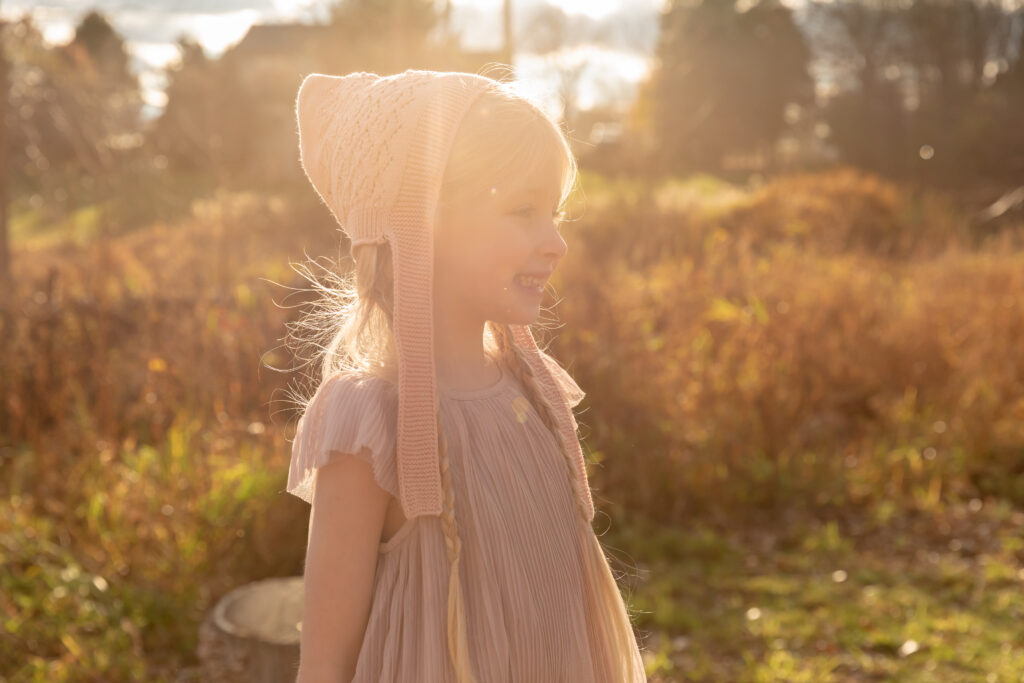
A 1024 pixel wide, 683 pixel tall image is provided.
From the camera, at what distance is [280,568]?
4359 mm

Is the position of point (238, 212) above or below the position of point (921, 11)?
below

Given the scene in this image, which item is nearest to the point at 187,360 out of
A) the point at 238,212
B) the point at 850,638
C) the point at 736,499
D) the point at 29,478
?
the point at 29,478

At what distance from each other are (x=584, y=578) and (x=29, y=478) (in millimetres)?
4152

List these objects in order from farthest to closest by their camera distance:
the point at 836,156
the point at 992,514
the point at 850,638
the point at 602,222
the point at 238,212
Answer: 1. the point at 836,156
2. the point at 238,212
3. the point at 602,222
4. the point at 992,514
5. the point at 850,638

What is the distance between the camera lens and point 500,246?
169 centimetres

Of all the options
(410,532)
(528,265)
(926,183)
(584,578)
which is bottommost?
(926,183)

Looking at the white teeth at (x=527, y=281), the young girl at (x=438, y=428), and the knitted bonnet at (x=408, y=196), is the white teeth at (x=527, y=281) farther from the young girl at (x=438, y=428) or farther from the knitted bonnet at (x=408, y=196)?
the knitted bonnet at (x=408, y=196)

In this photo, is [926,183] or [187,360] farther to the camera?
[926,183]

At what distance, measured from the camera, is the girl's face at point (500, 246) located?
169cm

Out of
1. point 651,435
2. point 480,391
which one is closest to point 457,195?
point 480,391

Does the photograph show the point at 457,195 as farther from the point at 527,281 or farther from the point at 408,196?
the point at 527,281

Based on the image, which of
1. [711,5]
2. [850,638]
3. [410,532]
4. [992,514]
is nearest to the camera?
[410,532]

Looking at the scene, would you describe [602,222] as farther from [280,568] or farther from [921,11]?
[921,11]

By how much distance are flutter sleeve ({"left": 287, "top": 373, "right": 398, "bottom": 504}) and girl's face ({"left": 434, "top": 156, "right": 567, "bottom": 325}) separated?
226 millimetres
